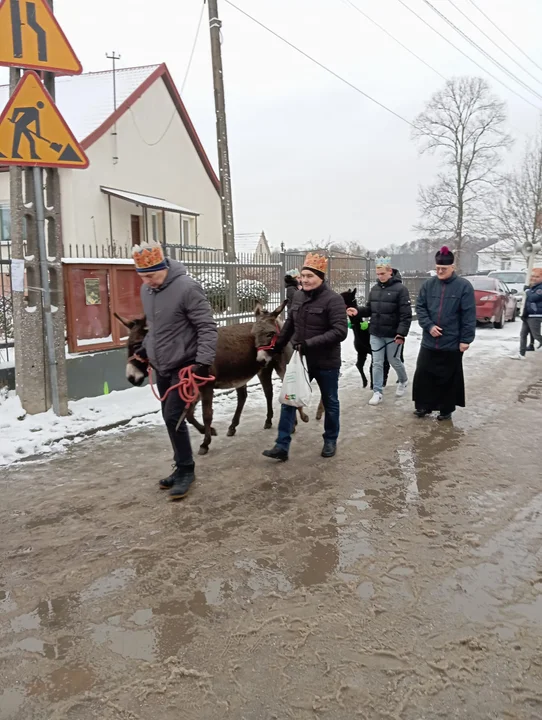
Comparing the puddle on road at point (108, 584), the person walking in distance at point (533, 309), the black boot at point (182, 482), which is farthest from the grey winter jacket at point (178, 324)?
the person walking in distance at point (533, 309)

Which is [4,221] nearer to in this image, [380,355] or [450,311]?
[380,355]

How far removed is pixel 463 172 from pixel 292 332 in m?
35.9

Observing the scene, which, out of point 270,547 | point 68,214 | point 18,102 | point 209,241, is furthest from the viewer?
point 209,241

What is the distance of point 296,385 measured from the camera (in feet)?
17.6

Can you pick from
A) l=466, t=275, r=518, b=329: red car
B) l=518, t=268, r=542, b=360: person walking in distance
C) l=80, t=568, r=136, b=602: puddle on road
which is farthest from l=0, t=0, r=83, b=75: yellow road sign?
l=466, t=275, r=518, b=329: red car

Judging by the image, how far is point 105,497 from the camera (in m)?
4.55

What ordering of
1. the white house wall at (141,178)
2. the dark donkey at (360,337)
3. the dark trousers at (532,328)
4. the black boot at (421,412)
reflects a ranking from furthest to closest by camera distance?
the white house wall at (141,178) → the dark trousers at (532,328) → the dark donkey at (360,337) → the black boot at (421,412)

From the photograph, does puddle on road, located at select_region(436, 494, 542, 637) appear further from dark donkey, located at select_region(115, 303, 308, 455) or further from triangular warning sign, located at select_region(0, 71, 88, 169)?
triangular warning sign, located at select_region(0, 71, 88, 169)

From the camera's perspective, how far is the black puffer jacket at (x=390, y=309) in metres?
7.48

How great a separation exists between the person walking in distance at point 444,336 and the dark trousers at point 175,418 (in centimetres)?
352

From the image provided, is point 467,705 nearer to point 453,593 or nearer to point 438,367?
point 453,593

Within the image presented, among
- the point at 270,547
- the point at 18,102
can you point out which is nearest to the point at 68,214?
the point at 18,102

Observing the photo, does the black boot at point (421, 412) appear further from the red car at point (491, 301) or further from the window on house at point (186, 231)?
the window on house at point (186, 231)

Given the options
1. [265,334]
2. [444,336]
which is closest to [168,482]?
[265,334]
